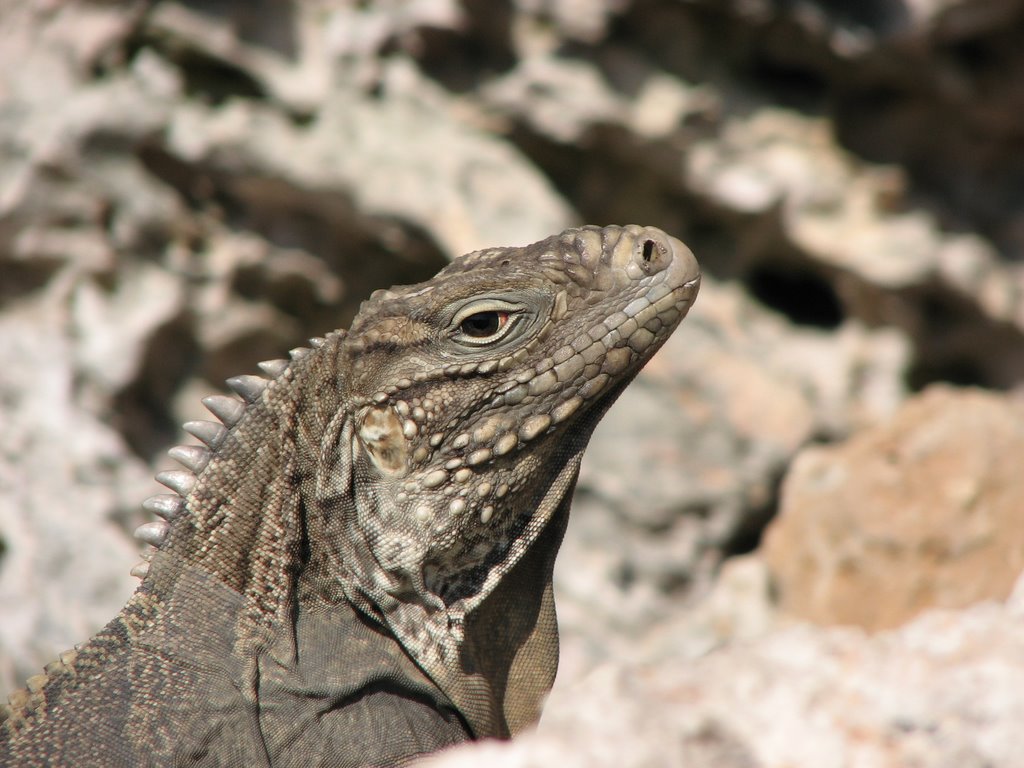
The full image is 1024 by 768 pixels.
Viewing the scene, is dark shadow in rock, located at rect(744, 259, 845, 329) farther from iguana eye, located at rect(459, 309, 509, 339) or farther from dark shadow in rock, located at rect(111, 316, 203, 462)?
iguana eye, located at rect(459, 309, 509, 339)

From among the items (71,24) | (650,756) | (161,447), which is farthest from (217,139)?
(650,756)

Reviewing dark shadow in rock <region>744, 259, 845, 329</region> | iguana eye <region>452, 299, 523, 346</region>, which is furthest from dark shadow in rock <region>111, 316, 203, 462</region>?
dark shadow in rock <region>744, 259, 845, 329</region>

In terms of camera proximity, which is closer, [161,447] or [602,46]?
[161,447]

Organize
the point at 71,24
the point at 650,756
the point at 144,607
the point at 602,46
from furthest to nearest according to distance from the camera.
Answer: the point at 602,46 → the point at 71,24 → the point at 144,607 → the point at 650,756

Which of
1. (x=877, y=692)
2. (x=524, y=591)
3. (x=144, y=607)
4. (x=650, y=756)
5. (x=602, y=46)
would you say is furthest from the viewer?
(x=602, y=46)

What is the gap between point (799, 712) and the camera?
170cm

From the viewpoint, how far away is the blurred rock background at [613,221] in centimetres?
512

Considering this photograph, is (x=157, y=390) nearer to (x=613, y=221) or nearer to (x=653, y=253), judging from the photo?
(x=613, y=221)

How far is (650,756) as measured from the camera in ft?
5.21

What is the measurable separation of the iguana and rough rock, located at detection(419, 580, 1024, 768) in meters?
0.87

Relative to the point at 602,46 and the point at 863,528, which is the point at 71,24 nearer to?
the point at 602,46

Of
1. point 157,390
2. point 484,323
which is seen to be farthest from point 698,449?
point 484,323

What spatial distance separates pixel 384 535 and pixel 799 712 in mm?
1196

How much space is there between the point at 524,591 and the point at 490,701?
0.29 metres
